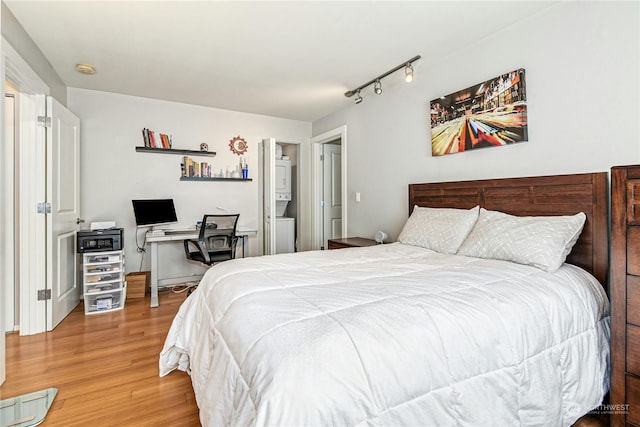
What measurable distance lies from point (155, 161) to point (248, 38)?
7.67 feet

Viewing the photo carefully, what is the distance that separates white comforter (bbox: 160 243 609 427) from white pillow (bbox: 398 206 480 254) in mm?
511

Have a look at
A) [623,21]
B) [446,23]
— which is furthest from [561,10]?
[446,23]

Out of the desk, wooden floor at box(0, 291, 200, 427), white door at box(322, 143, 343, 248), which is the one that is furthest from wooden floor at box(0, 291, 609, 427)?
white door at box(322, 143, 343, 248)

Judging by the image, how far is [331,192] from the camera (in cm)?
514

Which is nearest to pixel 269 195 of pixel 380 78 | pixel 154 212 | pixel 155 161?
pixel 154 212

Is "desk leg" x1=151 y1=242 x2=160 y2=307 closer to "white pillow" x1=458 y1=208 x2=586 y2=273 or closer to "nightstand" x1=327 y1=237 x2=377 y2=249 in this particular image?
"nightstand" x1=327 y1=237 x2=377 y2=249

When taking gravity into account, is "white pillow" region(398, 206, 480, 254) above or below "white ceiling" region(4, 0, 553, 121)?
below

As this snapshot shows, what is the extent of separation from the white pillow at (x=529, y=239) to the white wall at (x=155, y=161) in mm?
3350

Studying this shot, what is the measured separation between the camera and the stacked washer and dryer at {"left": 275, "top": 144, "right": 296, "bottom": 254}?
5012mm

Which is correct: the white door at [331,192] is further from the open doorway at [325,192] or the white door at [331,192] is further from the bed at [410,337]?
the bed at [410,337]

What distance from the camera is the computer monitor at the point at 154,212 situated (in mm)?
3709

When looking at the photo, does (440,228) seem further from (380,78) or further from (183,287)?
(183,287)

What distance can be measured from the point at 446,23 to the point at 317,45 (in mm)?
1004

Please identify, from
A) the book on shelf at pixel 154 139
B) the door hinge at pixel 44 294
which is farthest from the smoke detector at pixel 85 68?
the door hinge at pixel 44 294
